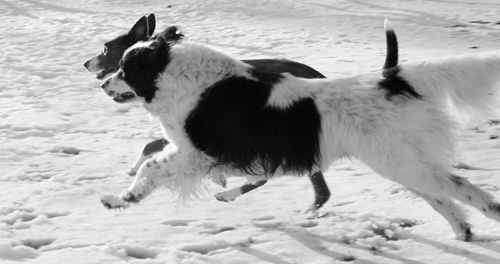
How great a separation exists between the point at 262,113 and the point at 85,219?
143 centimetres

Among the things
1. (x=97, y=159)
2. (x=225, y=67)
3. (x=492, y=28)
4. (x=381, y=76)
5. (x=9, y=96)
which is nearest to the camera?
(x=381, y=76)

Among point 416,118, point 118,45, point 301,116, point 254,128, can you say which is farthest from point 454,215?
point 118,45

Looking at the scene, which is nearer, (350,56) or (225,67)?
(225,67)

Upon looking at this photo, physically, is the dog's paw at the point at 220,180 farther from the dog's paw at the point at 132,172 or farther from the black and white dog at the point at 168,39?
the dog's paw at the point at 132,172

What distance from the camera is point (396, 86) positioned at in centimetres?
414

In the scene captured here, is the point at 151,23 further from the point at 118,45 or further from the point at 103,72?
the point at 103,72

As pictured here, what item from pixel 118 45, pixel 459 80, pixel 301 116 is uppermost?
pixel 459 80

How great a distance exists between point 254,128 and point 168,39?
2.78 feet

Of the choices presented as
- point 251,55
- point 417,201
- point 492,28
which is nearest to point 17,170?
point 417,201

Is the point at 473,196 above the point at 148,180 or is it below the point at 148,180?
above

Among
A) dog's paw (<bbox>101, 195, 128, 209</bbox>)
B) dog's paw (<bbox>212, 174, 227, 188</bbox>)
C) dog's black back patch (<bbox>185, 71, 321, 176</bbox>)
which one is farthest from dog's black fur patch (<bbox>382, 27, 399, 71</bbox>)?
dog's paw (<bbox>101, 195, 128, 209</bbox>)

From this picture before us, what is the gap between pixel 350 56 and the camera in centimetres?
944

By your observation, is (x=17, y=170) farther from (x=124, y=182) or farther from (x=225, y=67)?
(x=225, y=67)

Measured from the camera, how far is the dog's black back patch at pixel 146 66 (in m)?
4.57
